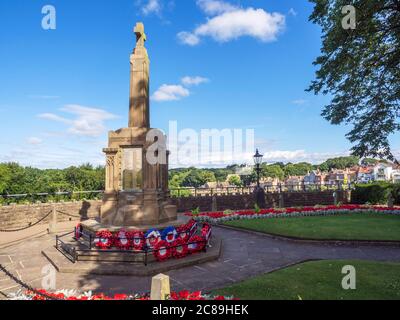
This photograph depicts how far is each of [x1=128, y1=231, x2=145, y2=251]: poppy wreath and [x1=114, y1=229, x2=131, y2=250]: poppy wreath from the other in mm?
129

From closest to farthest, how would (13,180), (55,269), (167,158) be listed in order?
(55,269)
(167,158)
(13,180)

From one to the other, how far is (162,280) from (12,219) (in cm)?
1691

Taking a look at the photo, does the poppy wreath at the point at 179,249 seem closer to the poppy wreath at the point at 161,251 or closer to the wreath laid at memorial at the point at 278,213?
the poppy wreath at the point at 161,251

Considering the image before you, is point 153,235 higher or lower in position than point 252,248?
higher

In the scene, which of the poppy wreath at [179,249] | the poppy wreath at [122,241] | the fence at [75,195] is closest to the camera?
the poppy wreath at [179,249]

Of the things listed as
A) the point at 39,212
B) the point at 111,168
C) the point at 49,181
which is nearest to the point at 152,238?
the point at 111,168

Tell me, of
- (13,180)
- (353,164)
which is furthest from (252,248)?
(353,164)

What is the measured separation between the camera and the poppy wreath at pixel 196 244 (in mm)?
9469

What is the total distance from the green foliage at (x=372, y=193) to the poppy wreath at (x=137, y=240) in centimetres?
2496

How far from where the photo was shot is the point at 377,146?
56.2 ft

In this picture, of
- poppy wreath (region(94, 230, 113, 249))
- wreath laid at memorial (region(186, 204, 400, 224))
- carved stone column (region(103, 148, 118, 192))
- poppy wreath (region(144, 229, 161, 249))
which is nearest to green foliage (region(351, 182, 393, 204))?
wreath laid at memorial (region(186, 204, 400, 224))

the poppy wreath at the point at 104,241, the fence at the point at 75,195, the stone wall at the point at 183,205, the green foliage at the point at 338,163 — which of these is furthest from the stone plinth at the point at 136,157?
the green foliage at the point at 338,163

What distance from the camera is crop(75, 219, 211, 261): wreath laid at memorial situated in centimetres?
897
